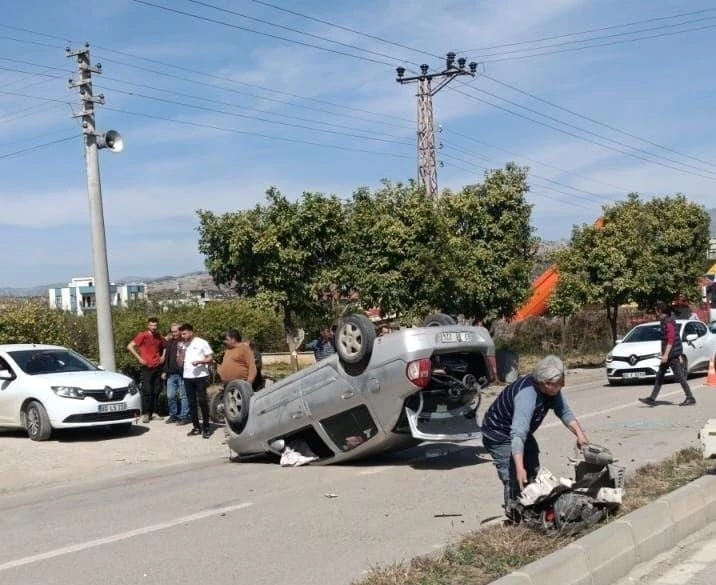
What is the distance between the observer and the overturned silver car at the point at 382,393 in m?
10.1

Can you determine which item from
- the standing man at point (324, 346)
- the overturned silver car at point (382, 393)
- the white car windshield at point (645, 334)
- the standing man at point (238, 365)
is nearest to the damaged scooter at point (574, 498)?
the overturned silver car at point (382, 393)

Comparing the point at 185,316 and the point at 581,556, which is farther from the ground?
the point at 185,316

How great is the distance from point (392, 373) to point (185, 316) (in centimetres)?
1175

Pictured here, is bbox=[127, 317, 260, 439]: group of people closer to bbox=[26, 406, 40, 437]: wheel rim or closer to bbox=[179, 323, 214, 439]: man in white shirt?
bbox=[179, 323, 214, 439]: man in white shirt

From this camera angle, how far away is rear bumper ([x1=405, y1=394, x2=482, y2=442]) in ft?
33.6

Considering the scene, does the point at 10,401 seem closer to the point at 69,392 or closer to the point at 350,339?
the point at 69,392

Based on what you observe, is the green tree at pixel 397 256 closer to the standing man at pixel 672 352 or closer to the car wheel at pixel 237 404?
the standing man at pixel 672 352

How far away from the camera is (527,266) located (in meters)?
25.0

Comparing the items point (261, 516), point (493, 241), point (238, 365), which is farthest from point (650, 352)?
point (261, 516)

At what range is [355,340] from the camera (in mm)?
10367

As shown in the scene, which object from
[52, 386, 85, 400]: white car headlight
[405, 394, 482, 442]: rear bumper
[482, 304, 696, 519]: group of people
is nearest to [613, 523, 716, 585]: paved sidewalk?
[482, 304, 696, 519]: group of people

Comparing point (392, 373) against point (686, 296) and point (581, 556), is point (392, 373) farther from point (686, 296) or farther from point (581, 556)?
point (686, 296)

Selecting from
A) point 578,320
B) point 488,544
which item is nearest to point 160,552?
point 488,544

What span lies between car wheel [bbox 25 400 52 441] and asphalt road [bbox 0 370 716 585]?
208 cm
